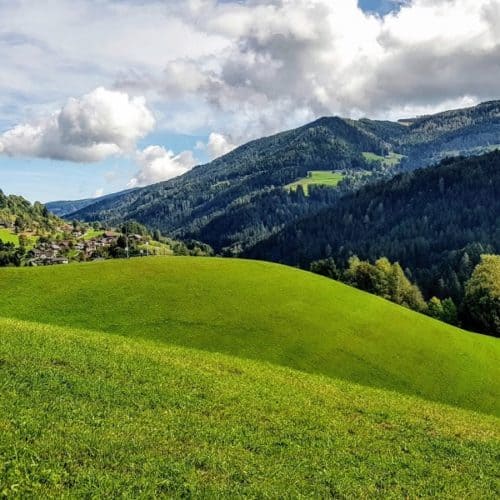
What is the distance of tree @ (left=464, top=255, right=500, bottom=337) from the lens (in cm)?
10888

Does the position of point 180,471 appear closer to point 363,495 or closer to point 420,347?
point 363,495

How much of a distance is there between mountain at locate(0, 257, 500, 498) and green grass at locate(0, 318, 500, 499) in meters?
0.11

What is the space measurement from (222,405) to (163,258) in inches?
1892

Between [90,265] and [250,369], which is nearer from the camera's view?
[250,369]

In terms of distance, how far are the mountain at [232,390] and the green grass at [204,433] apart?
11 centimetres

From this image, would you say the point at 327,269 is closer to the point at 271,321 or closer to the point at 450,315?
the point at 450,315

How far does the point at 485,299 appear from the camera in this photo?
11019 cm

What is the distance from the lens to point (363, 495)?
22.0 metres

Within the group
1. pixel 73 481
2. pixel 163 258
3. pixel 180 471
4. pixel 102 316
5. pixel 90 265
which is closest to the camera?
pixel 73 481

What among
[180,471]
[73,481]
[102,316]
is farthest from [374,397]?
[102,316]

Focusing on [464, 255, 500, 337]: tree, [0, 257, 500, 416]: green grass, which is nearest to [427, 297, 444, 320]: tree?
[464, 255, 500, 337]: tree

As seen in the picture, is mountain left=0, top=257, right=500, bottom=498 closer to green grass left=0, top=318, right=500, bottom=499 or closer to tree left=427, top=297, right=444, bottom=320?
green grass left=0, top=318, right=500, bottom=499

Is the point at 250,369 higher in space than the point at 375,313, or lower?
lower

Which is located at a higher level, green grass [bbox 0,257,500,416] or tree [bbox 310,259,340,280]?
tree [bbox 310,259,340,280]
